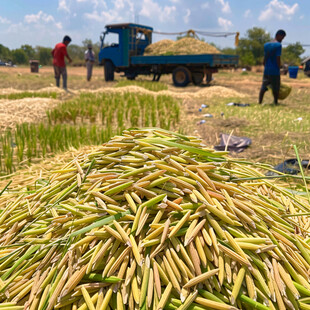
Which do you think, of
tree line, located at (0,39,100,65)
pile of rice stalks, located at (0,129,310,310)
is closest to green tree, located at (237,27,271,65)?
tree line, located at (0,39,100,65)

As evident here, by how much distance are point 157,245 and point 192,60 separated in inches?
544

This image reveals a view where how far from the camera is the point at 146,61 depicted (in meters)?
15.2

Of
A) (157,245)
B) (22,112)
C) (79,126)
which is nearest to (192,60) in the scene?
(22,112)

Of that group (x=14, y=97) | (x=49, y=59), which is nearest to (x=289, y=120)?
(x=14, y=97)

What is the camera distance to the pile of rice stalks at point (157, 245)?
3.01 feet

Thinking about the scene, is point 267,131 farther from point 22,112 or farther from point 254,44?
point 254,44

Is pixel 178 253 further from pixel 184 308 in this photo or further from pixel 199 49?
pixel 199 49

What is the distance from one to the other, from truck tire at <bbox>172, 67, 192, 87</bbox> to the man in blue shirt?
640 cm

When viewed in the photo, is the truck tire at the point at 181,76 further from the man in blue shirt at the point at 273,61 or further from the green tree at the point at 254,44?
the green tree at the point at 254,44

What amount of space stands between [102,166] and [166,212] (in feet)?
1.33

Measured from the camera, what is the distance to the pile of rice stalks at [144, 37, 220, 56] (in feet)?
51.6

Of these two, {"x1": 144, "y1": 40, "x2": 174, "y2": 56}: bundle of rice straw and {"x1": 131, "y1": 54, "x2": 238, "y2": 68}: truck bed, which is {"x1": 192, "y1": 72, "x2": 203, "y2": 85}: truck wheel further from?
{"x1": 144, "y1": 40, "x2": 174, "y2": 56}: bundle of rice straw

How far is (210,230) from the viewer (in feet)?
3.30

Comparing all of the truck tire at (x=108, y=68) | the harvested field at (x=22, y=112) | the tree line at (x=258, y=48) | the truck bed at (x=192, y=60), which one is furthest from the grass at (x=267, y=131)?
the tree line at (x=258, y=48)
